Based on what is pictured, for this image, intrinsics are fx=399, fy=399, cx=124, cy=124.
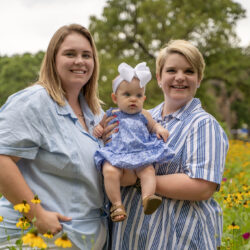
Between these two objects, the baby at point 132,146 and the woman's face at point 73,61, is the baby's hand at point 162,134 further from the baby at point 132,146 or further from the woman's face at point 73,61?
the woman's face at point 73,61

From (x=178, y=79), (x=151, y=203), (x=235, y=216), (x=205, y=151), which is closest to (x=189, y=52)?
(x=178, y=79)

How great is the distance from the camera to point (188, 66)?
265 centimetres

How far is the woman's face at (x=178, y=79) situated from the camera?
104 inches

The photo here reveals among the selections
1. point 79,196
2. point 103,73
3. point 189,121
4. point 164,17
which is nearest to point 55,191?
point 79,196

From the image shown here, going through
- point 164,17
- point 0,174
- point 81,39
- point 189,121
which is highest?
point 164,17

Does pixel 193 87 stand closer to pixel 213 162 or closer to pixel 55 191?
pixel 213 162

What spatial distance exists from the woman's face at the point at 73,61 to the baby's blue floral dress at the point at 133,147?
365 mm

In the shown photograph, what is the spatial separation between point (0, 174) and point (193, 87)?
137cm

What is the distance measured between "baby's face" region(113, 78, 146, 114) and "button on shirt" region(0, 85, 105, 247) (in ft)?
1.28

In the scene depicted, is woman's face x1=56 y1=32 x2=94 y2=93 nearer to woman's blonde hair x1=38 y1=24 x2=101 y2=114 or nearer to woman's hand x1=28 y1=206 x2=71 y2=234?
woman's blonde hair x1=38 y1=24 x2=101 y2=114

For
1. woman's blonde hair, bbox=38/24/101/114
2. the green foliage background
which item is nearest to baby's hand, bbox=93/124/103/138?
woman's blonde hair, bbox=38/24/101/114

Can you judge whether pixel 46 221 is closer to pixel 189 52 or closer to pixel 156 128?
pixel 156 128

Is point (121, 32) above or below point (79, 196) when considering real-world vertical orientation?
above

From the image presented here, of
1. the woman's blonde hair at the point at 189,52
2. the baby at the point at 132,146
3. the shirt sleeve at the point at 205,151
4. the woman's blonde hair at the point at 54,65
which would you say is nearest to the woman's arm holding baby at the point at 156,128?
the baby at the point at 132,146
